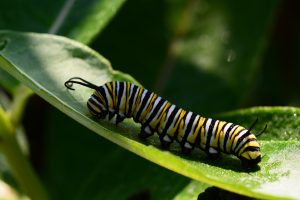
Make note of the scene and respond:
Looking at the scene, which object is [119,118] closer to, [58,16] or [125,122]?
[125,122]

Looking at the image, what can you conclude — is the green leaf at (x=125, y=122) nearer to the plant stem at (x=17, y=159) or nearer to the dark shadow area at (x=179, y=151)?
the dark shadow area at (x=179, y=151)

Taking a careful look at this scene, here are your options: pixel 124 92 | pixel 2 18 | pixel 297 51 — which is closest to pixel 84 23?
pixel 2 18

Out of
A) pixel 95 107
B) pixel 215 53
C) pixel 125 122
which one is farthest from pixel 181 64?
pixel 95 107

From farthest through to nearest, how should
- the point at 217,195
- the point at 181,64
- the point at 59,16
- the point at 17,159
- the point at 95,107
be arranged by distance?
the point at 181,64
the point at 59,16
the point at 17,159
the point at 95,107
the point at 217,195

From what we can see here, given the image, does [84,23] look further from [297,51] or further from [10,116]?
[297,51]

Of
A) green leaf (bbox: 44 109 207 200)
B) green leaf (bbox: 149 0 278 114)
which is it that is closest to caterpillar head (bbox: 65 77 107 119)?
green leaf (bbox: 44 109 207 200)

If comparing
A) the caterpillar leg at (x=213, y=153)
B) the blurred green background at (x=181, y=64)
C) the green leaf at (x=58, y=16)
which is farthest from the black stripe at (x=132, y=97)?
the blurred green background at (x=181, y=64)

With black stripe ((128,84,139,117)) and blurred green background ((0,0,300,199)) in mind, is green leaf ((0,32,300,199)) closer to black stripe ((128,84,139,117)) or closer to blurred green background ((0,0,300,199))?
black stripe ((128,84,139,117))
